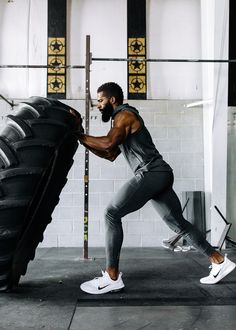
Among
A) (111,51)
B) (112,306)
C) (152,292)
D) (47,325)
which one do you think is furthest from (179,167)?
(47,325)

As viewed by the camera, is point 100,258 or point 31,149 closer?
point 31,149

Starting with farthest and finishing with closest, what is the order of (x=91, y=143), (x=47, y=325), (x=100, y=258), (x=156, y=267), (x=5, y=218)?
(x=100, y=258), (x=156, y=267), (x=91, y=143), (x=5, y=218), (x=47, y=325)

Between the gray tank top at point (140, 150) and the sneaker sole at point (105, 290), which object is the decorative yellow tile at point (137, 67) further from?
the sneaker sole at point (105, 290)

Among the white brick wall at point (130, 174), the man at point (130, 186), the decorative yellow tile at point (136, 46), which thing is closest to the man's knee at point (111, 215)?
the man at point (130, 186)

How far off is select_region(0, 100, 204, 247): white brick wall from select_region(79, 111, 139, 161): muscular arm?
8.26ft

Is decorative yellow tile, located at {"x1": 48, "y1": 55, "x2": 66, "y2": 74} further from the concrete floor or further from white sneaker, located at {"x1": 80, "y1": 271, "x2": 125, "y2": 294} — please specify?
white sneaker, located at {"x1": 80, "y1": 271, "x2": 125, "y2": 294}

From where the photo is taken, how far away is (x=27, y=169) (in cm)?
182

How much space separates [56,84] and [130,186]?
2.92 metres

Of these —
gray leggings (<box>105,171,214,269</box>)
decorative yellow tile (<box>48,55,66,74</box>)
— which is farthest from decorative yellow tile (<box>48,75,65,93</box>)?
gray leggings (<box>105,171,214,269</box>)

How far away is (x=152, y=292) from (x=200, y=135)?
2995 mm

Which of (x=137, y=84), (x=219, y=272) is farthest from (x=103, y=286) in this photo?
(x=137, y=84)

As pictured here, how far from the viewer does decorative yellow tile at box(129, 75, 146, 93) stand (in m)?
4.76

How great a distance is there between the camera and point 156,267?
3008 mm

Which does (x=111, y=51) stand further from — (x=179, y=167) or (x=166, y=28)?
(x=179, y=167)
